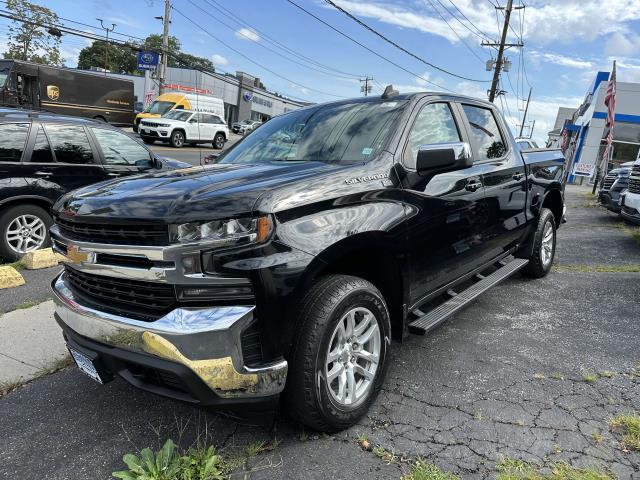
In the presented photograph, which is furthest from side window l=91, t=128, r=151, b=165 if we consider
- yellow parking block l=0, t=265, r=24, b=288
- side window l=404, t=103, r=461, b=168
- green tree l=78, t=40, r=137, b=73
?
green tree l=78, t=40, r=137, b=73

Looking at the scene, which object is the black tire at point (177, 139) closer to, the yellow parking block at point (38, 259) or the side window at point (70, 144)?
the side window at point (70, 144)

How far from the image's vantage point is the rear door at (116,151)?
21.2 ft

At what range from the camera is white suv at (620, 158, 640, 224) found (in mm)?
7628

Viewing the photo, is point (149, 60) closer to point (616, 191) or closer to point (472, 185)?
point (616, 191)

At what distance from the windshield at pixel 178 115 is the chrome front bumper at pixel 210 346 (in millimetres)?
25022

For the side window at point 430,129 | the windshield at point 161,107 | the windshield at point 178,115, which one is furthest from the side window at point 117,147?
the windshield at point 161,107

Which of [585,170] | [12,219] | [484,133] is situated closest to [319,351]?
[484,133]

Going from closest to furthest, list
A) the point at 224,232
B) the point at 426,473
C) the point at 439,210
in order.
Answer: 1. the point at 224,232
2. the point at 426,473
3. the point at 439,210

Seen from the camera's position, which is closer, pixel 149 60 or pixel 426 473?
pixel 426 473

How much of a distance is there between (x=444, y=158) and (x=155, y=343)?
76.9 inches

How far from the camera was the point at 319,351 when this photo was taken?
2443mm

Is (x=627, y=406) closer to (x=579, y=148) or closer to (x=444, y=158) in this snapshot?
(x=444, y=158)

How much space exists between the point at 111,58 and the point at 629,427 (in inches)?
3956

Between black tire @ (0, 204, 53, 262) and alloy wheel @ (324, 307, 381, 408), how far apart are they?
15.7 ft
